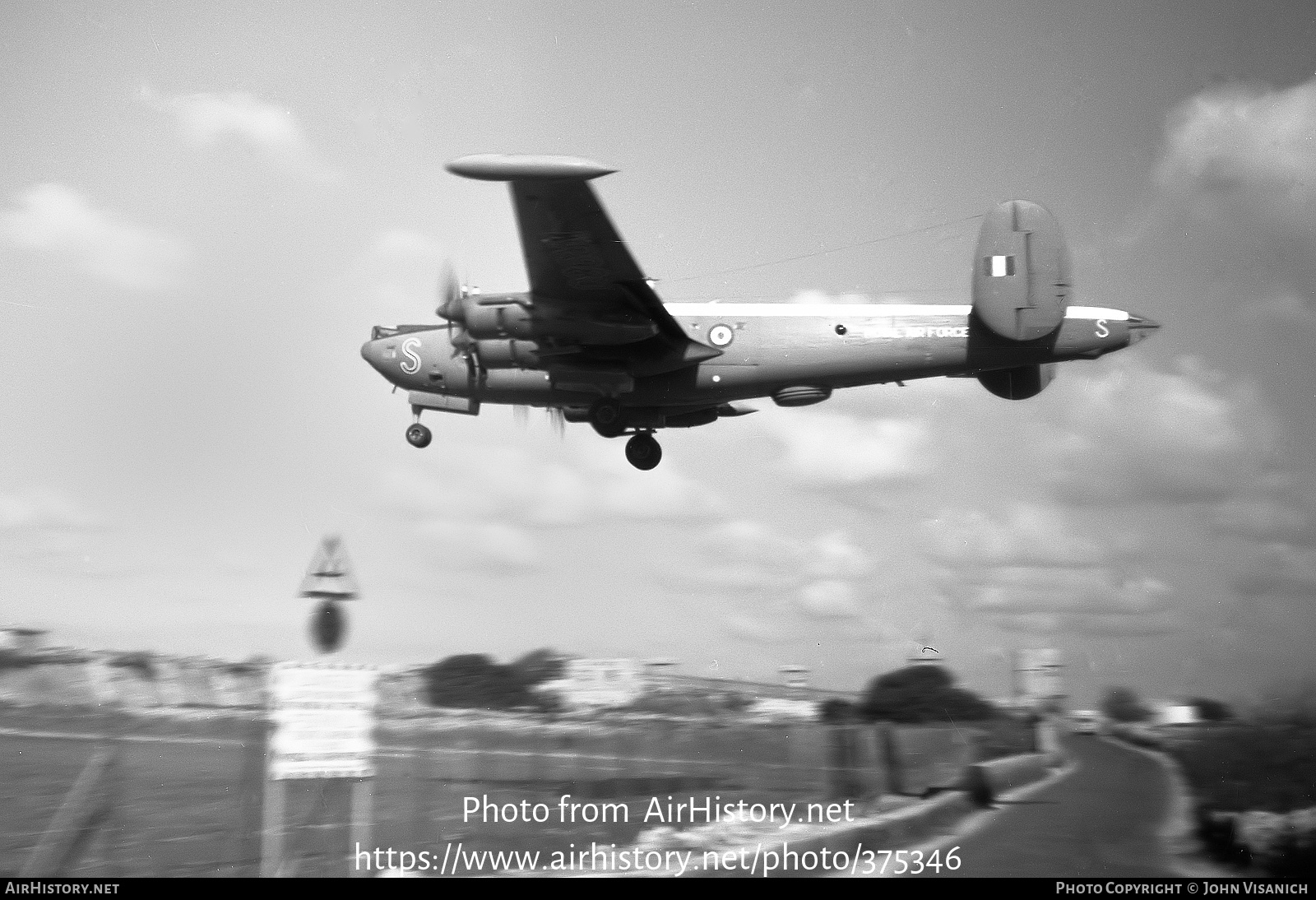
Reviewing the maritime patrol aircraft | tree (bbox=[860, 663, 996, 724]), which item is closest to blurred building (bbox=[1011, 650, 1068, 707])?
tree (bbox=[860, 663, 996, 724])

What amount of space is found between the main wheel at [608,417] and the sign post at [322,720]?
47.6 ft

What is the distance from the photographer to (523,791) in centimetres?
1480

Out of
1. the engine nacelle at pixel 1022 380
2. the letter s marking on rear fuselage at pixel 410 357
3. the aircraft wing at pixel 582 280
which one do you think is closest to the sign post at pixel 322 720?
the aircraft wing at pixel 582 280

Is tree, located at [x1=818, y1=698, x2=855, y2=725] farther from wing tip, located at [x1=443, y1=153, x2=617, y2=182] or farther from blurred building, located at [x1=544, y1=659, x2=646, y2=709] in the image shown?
wing tip, located at [x1=443, y1=153, x2=617, y2=182]

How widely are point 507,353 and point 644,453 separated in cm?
477

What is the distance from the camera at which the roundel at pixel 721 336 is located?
25587mm

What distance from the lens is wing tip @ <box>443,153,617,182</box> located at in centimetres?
2025

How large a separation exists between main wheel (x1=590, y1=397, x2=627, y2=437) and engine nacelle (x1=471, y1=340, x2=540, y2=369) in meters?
2.14

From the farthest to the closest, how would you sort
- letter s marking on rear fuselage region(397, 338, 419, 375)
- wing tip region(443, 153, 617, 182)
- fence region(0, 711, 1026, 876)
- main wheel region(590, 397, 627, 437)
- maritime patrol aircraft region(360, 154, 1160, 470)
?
letter s marking on rear fuselage region(397, 338, 419, 375) < main wheel region(590, 397, 627, 437) < maritime patrol aircraft region(360, 154, 1160, 470) < wing tip region(443, 153, 617, 182) < fence region(0, 711, 1026, 876)

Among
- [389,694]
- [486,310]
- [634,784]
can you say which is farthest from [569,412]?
[634,784]

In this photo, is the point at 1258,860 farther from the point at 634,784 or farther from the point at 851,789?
the point at 634,784

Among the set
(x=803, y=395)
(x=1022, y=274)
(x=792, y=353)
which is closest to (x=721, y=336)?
(x=792, y=353)

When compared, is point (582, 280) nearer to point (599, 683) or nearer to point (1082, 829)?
point (599, 683)
